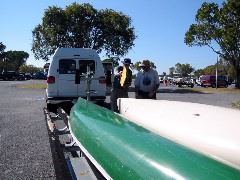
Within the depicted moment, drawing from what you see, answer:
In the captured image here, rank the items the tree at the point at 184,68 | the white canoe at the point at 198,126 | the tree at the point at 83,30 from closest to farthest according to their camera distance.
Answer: the white canoe at the point at 198,126 → the tree at the point at 83,30 → the tree at the point at 184,68

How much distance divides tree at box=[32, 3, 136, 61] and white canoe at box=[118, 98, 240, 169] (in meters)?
34.0

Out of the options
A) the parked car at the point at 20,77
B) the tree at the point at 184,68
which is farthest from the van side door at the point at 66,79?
the tree at the point at 184,68

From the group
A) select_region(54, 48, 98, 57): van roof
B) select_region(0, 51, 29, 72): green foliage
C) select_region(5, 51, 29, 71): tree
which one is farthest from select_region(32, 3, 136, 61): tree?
select_region(5, 51, 29, 71): tree

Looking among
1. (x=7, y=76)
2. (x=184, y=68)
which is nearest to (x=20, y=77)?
(x=7, y=76)

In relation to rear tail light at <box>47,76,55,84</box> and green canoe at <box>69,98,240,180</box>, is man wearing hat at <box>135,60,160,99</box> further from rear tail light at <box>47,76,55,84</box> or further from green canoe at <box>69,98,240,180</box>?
rear tail light at <box>47,76,55,84</box>

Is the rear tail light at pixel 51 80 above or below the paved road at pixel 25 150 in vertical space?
above

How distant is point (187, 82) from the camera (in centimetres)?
5244

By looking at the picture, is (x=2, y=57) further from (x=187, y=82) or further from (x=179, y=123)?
(x=179, y=123)

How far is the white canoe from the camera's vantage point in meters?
3.51

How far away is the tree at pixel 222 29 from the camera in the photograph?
41656 mm

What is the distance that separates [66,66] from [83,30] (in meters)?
26.2

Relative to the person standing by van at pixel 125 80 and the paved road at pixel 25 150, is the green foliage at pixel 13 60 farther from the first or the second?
the person standing by van at pixel 125 80

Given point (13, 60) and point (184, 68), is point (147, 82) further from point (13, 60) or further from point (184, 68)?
point (184, 68)

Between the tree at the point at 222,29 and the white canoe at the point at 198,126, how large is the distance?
37.5 metres
